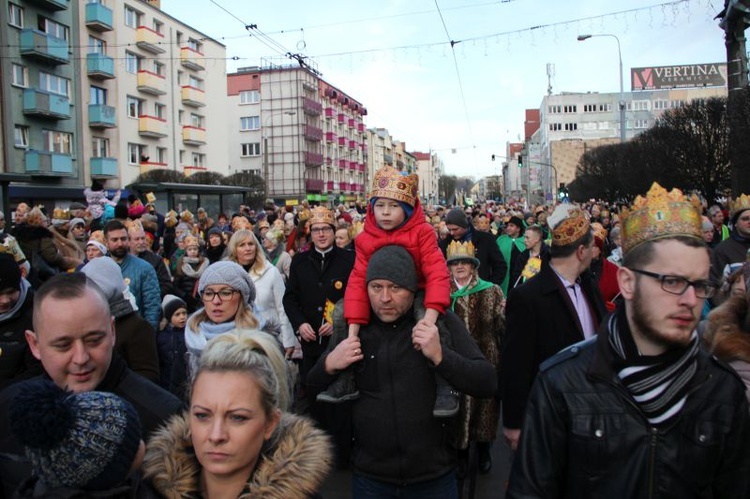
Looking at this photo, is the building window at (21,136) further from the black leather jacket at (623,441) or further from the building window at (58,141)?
the black leather jacket at (623,441)

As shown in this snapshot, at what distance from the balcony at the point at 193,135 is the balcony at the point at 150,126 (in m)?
3.17

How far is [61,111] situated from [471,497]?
33171 mm

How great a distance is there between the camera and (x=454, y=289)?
5621mm

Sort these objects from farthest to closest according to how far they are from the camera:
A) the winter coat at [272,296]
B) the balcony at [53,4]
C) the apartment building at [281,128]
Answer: the apartment building at [281,128] < the balcony at [53,4] < the winter coat at [272,296]

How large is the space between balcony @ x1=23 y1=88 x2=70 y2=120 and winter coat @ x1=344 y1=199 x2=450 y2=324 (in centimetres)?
3145

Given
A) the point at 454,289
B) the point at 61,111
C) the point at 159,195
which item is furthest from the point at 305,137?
the point at 454,289

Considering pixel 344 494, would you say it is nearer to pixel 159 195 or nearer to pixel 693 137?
pixel 159 195

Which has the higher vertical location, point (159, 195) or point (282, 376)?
point (159, 195)

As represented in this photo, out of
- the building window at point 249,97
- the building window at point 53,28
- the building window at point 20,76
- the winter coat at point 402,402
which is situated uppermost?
the building window at point 249,97

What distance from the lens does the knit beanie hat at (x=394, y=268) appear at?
316cm

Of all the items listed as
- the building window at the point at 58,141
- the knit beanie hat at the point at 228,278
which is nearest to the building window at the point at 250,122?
the building window at the point at 58,141

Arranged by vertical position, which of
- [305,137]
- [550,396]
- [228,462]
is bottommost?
[228,462]

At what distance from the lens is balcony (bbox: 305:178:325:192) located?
67.8 meters

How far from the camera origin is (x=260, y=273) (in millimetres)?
6199
